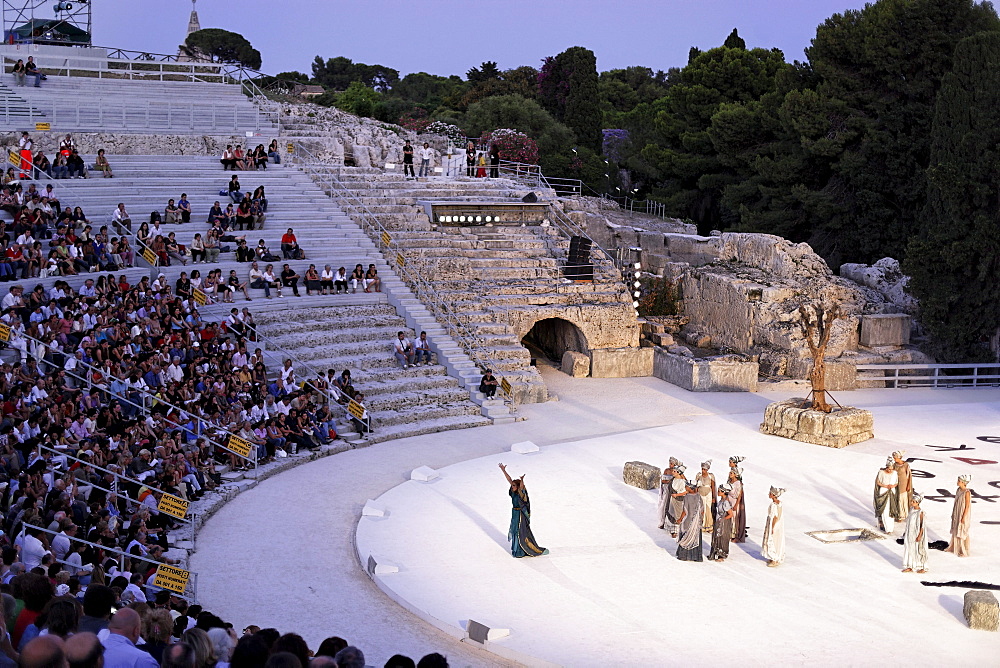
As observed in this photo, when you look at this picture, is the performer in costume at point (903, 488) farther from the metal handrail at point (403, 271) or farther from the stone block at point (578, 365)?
the stone block at point (578, 365)

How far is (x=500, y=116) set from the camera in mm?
50000

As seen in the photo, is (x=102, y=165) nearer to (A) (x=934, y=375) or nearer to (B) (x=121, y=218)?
(B) (x=121, y=218)

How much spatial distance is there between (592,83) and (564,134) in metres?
4.82

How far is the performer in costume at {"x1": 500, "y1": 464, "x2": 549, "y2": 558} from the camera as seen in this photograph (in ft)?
48.5

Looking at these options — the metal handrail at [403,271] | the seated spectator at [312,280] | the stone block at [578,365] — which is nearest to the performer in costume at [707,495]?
the metal handrail at [403,271]

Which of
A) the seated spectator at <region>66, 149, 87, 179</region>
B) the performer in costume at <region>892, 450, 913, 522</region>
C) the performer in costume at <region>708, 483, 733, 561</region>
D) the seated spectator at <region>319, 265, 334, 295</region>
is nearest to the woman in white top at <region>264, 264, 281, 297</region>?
the seated spectator at <region>319, 265, 334, 295</region>

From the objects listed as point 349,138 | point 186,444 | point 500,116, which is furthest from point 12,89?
point 500,116

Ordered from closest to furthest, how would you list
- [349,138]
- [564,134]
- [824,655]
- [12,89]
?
[824,655], [12,89], [349,138], [564,134]

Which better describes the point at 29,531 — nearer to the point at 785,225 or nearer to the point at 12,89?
the point at 12,89

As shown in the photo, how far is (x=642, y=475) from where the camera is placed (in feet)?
59.9

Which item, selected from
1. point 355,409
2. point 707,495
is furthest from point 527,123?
point 707,495

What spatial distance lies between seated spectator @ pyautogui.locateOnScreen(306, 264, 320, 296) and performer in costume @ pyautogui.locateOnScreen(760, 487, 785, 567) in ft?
46.4

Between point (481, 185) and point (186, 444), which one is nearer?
point (186, 444)

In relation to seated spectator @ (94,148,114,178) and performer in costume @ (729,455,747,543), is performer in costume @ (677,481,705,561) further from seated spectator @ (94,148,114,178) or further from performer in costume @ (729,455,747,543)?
seated spectator @ (94,148,114,178)
